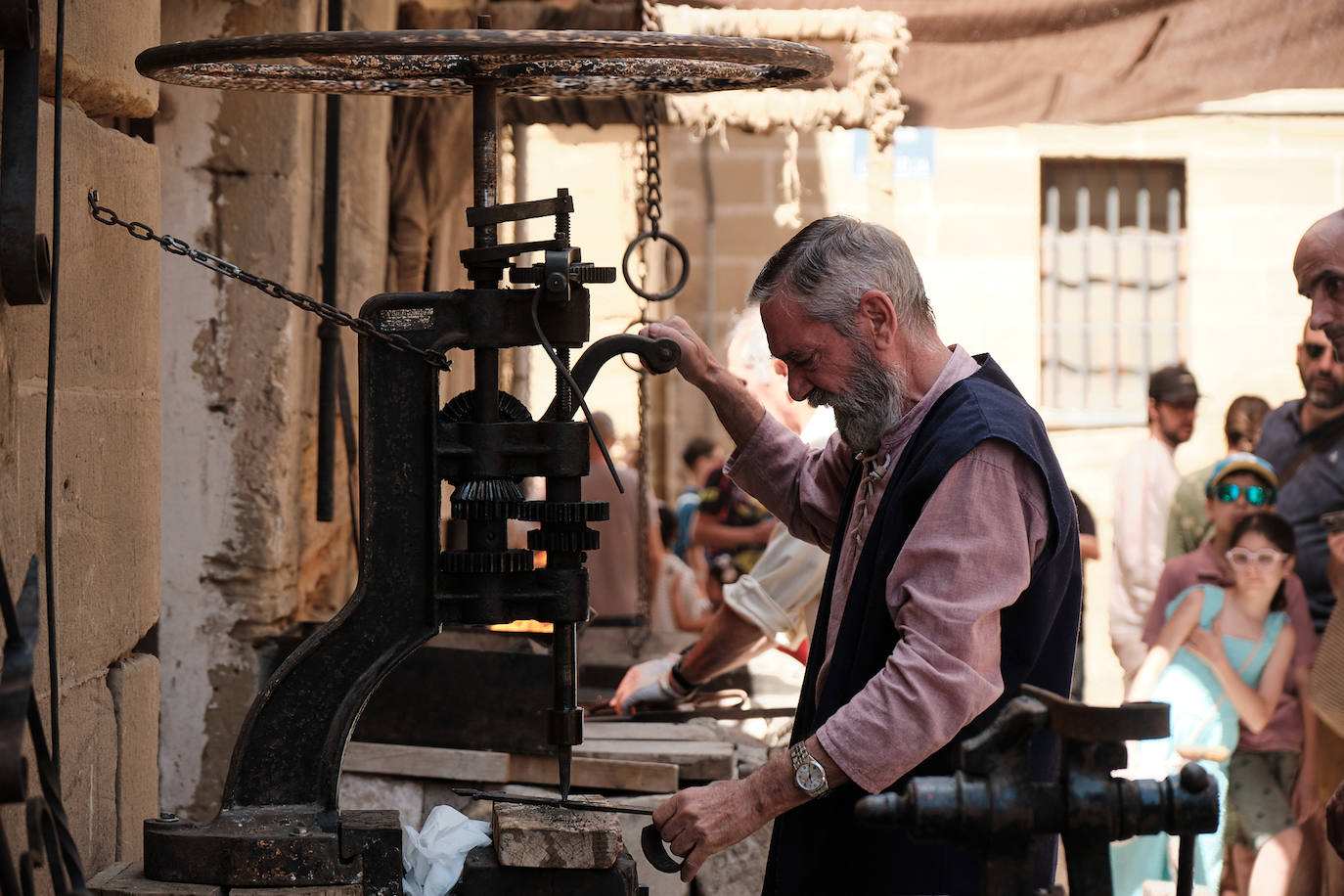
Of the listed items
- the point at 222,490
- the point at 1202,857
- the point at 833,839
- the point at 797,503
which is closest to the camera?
the point at 833,839

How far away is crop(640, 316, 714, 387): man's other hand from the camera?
2.62 metres

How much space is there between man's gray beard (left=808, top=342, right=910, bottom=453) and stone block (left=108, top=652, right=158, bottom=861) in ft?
4.13

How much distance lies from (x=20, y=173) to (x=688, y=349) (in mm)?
1104

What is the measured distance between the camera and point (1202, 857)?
16.1 feet

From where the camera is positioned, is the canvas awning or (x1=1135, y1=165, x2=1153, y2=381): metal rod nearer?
the canvas awning

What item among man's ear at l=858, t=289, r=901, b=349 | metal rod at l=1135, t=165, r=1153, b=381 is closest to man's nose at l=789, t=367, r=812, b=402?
man's ear at l=858, t=289, r=901, b=349

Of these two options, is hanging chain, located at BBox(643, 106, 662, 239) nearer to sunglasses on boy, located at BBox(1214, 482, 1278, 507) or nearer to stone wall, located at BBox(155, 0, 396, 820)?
stone wall, located at BBox(155, 0, 396, 820)

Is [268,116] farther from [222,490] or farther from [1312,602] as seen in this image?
[1312,602]

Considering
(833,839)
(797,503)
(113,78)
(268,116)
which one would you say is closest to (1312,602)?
(797,503)

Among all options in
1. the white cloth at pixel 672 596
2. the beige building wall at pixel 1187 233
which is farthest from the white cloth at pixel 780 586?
the beige building wall at pixel 1187 233

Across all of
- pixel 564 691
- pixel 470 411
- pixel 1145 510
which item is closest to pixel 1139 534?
pixel 1145 510

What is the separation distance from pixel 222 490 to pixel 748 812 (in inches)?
85.7

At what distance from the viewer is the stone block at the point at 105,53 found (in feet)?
7.09

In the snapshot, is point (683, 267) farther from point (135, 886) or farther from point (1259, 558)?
point (1259, 558)
